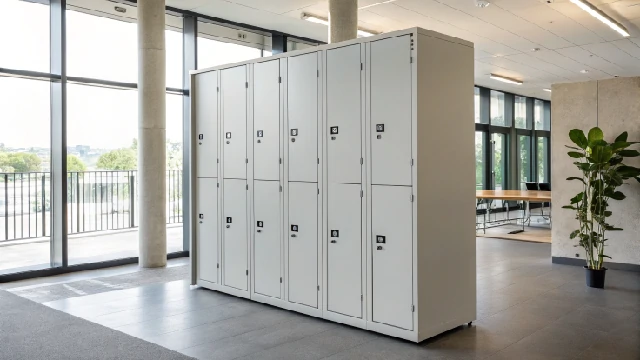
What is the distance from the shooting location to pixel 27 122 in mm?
7180

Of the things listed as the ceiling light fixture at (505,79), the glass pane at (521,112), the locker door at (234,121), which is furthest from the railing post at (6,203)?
the glass pane at (521,112)

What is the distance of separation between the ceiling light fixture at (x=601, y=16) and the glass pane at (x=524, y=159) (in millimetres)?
8519

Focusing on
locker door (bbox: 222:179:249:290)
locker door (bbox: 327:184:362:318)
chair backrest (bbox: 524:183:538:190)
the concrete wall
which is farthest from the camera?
chair backrest (bbox: 524:183:538:190)

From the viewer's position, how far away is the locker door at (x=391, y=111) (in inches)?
177

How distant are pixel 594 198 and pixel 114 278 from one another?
19.5ft

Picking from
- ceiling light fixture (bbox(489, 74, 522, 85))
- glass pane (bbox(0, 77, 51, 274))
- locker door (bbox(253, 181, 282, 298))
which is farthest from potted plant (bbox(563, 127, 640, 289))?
ceiling light fixture (bbox(489, 74, 522, 85))

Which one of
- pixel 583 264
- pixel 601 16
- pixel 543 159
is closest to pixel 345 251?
pixel 583 264

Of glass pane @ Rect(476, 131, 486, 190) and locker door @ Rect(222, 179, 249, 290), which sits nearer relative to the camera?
locker door @ Rect(222, 179, 249, 290)

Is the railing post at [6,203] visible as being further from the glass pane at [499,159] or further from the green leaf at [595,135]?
the glass pane at [499,159]

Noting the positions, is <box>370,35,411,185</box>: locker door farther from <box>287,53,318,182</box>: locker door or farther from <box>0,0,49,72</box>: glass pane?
<box>0,0,49,72</box>: glass pane

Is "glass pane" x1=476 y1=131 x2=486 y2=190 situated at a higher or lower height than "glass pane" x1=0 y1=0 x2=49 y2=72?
lower

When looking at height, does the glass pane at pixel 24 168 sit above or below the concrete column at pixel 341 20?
below

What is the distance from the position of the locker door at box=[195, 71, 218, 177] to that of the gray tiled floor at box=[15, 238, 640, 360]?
4.74 ft

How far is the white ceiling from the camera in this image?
793 cm
